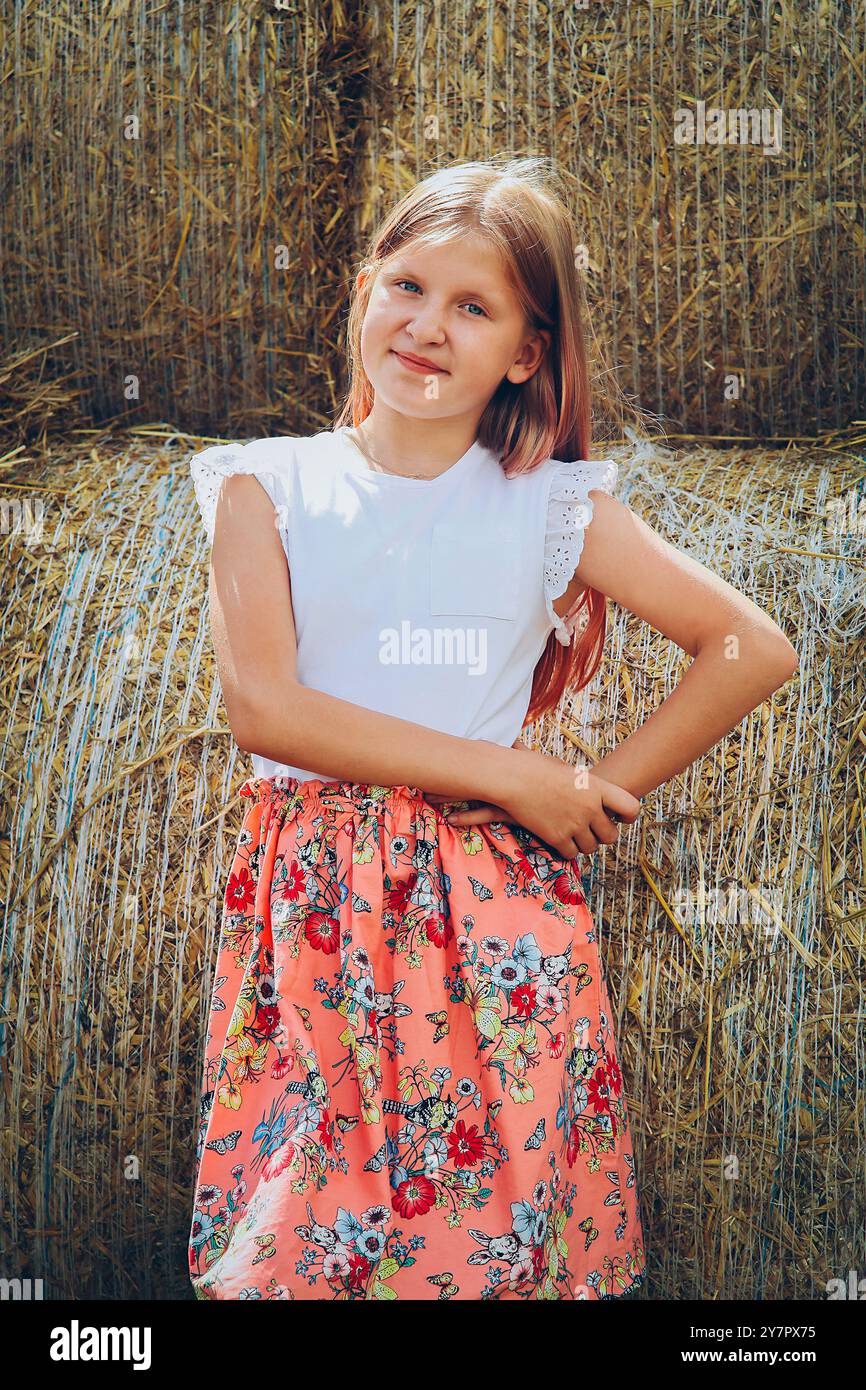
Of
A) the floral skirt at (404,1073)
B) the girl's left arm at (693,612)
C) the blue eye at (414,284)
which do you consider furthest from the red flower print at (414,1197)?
the blue eye at (414,284)

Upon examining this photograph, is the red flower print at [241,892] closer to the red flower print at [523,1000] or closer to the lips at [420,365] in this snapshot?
the red flower print at [523,1000]

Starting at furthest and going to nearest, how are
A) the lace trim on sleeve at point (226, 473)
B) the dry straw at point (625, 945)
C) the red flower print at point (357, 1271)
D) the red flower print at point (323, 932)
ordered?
the dry straw at point (625, 945) < the lace trim on sleeve at point (226, 473) < the red flower print at point (323, 932) < the red flower print at point (357, 1271)

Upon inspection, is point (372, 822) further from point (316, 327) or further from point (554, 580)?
point (316, 327)

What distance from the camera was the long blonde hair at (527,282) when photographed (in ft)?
5.00

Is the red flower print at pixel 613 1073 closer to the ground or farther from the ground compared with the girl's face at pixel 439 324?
closer to the ground

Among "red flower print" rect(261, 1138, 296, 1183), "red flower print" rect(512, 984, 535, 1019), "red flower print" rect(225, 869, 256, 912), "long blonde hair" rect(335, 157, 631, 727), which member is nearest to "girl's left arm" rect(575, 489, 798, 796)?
"long blonde hair" rect(335, 157, 631, 727)

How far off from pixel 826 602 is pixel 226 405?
0.89m

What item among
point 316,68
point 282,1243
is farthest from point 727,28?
point 282,1243

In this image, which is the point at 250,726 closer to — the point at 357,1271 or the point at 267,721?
the point at 267,721

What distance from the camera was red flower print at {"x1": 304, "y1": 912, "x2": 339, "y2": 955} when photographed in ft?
4.65

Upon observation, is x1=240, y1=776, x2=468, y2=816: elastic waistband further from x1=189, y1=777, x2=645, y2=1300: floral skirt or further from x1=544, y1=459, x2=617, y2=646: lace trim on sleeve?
x1=544, y1=459, x2=617, y2=646: lace trim on sleeve

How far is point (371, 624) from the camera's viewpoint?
150cm

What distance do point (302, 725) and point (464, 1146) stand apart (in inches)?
15.7

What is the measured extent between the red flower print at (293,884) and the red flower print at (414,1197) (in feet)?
0.88
